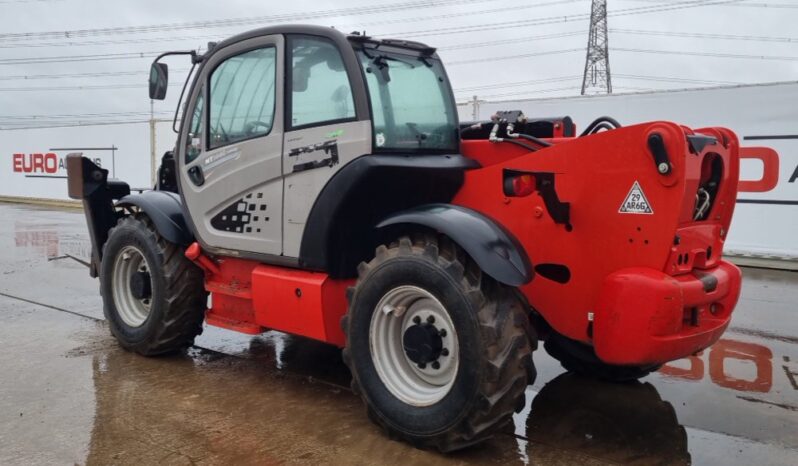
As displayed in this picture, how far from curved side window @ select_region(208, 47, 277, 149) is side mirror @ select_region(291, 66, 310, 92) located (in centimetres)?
17

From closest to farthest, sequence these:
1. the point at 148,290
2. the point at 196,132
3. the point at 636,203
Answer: the point at 636,203 → the point at 196,132 → the point at 148,290

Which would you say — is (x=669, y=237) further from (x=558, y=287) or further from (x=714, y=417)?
(x=714, y=417)

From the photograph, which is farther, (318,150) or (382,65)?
(382,65)

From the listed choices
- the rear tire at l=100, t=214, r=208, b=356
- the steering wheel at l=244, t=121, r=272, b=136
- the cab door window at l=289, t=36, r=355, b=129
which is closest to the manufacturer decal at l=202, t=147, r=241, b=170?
the steering wheel at l=244, t=121, r=272, b=136

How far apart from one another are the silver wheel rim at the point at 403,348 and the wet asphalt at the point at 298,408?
1.06 feet

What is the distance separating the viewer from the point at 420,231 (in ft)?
12.8

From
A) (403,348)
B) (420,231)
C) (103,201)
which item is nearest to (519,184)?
(420,231)

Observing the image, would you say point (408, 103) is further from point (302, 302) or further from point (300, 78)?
point (302, 302)

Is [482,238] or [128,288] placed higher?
[482,238]

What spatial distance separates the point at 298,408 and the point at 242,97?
85.9 inches

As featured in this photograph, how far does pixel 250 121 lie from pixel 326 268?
1.26 m

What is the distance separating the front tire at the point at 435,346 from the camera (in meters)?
3.46

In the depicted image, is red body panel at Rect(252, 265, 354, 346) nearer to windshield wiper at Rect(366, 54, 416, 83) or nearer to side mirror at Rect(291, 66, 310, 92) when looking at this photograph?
side mirror at Rect(291, 66, 310, 92)

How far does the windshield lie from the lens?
4203mm
